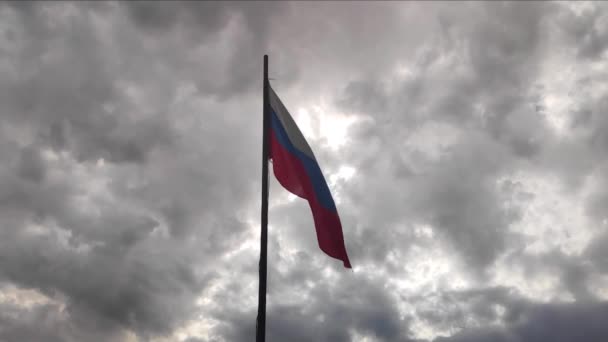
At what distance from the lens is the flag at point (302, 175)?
70.0 ft

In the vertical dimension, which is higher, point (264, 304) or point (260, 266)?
point (260, 266)

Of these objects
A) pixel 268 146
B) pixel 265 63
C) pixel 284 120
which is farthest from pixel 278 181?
pixel 265 63

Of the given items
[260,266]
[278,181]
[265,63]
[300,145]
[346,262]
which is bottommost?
[260,266]

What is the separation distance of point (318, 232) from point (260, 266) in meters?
3.63

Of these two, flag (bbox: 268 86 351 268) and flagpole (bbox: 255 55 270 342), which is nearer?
flagpole (bbox: 255 55 270 342)

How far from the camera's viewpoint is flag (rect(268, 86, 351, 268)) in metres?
21.3

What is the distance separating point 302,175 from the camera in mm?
22062

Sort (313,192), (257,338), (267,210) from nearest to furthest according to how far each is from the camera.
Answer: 1. (257,338)
2. (267,210)
3. (313,192)

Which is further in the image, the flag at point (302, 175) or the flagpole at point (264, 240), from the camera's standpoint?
the flag at point (302, 175)

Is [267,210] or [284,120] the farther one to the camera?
[284,120]

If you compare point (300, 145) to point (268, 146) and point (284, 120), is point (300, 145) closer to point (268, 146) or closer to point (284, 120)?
point (284, 120)

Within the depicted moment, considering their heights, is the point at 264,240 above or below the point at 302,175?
below

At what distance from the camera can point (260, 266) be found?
18.3m

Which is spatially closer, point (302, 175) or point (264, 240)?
point (264, 240)
